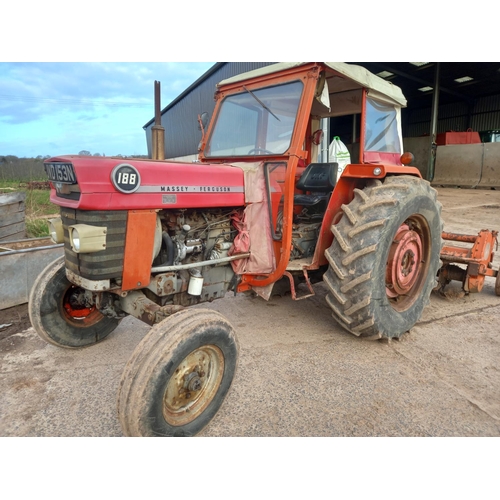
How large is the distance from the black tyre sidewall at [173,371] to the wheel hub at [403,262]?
1714mm

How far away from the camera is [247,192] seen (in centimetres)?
280

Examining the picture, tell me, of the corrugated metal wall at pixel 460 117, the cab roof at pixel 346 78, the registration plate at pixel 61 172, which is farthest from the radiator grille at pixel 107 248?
the corrugated metal wall at pixel 460 117

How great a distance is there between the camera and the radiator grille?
2.08 meters

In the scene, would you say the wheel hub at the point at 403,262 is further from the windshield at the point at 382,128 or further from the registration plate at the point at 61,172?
the registration plate at the point at 61,172

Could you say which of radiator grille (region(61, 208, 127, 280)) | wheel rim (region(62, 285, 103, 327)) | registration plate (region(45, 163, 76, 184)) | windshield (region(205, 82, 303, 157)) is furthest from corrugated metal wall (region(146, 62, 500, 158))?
radiator grille (region(61, 208, 127, 280))

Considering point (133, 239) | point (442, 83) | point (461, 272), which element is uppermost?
point (442, 83)

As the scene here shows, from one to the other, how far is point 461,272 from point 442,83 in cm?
1839

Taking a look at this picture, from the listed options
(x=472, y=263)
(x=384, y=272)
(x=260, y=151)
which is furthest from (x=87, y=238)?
(x=472, y=263)

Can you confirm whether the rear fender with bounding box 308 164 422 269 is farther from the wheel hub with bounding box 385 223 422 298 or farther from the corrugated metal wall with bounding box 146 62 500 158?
the corrugated metal wall with bounding box 146 62 500 158

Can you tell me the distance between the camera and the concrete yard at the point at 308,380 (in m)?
2.18

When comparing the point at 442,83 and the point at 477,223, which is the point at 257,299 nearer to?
the point at 477,223

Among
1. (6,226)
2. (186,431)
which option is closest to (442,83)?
(6,226)

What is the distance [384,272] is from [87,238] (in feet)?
7.00

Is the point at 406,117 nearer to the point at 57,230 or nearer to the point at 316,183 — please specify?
the point at 316,183
